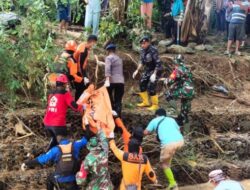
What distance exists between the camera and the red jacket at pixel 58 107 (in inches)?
346

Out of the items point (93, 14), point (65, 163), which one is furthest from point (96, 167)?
point (93, 14)

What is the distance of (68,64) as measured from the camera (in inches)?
367

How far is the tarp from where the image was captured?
8.82 meters

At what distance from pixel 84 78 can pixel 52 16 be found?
5.52ft

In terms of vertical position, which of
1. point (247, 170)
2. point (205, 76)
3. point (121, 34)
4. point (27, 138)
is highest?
point (121, 34)

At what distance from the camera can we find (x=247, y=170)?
1041 centimetres

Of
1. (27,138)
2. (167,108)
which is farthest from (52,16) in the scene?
(167,108)

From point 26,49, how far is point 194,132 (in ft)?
13.7

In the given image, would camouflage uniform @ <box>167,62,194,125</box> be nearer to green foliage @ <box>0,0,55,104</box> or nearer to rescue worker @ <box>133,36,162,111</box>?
rescue worker @ <box>133,36,162,111</box>

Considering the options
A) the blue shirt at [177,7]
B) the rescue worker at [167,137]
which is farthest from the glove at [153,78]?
the blue shirt at [177,7]

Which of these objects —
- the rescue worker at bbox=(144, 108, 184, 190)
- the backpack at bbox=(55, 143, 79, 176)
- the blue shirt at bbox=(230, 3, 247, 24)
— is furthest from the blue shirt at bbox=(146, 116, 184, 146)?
the blue shirt at bbox=(230, 3, 247, 24)

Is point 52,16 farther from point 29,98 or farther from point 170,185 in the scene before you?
point 170,185

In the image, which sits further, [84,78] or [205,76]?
[205,76]

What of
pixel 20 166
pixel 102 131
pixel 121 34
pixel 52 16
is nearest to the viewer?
pixel 102 131
